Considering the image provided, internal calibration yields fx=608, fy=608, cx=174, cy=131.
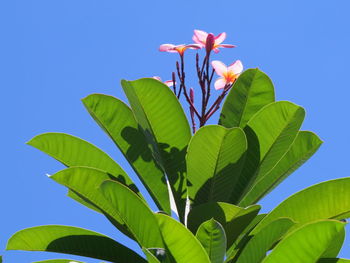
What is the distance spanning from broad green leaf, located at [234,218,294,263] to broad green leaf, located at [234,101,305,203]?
29 centimetres

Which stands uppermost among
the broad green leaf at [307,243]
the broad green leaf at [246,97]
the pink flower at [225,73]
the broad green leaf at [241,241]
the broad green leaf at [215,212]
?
the pink flower at [225,73]

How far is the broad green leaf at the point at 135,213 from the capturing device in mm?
1689

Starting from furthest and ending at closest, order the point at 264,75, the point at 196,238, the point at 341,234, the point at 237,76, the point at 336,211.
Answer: the point at 237,76 < the point at 264,75 < the point at 336,211 < the point at 196,238 < the point at 341,234

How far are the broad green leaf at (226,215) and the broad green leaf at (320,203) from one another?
0.42ft

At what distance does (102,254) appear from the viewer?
6.88 ft

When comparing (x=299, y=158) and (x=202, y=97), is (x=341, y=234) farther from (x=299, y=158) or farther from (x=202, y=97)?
(x=202, y=97)

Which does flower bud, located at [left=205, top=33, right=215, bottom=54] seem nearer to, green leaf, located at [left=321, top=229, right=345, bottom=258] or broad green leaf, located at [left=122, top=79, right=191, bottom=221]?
broad green leaf, located at [left=122, top=79, right=191, bottom=221]

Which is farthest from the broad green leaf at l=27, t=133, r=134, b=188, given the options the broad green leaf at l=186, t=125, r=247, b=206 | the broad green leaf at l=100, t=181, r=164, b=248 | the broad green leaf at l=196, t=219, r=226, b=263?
the broad green leaf at l=196, t=219, r=226, b=263

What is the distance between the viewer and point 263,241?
1.86 meters

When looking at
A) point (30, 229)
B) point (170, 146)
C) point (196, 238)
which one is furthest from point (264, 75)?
point (30, 229)

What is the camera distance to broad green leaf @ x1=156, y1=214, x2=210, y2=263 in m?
1.67

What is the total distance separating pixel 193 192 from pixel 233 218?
208 mm

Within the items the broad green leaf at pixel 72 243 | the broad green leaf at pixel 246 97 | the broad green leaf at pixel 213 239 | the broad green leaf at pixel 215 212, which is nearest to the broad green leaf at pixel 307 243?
the broad green leaf at pixel 213 239

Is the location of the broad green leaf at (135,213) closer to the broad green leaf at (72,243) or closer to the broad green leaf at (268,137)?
the broad green leaf at (72,243)
